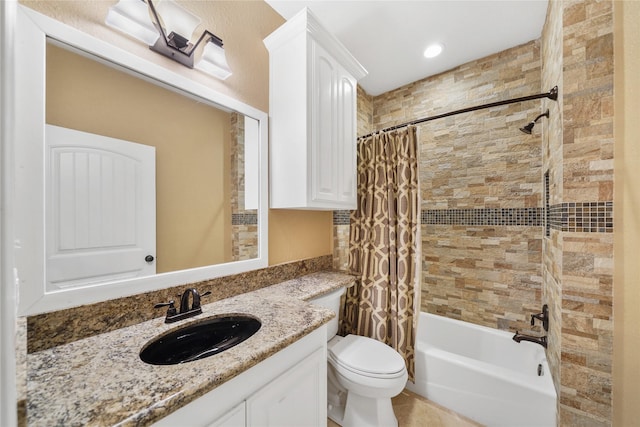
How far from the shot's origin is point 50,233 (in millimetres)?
838

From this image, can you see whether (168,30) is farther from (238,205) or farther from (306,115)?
(238,205)

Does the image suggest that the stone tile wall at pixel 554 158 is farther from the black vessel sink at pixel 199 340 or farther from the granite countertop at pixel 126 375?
the black vessel sink at pixel 199 340

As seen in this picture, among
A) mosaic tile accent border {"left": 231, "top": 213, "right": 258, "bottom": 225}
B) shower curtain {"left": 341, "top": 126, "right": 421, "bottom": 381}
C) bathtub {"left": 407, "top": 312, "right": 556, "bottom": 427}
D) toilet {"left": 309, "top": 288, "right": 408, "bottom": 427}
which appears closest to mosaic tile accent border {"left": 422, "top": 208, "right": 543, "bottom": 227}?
shower curtain {"left": 341, "top": 126, "right": 421, "bottom": 381}

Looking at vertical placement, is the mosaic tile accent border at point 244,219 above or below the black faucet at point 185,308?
above

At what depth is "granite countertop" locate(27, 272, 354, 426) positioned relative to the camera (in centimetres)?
55

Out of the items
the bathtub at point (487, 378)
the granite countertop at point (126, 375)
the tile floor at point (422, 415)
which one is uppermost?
the granite countertop at point (126, 375)

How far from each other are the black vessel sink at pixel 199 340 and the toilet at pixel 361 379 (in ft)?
1.50

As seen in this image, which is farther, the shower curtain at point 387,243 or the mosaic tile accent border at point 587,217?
the shower curtain at point 387,243

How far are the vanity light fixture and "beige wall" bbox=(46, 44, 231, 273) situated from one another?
183mm

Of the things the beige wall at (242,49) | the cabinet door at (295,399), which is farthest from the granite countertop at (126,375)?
the beige wall at (242,49)

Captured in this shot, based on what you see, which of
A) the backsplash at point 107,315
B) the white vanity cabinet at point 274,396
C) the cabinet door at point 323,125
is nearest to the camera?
the white vanity cabinet at point 274,396

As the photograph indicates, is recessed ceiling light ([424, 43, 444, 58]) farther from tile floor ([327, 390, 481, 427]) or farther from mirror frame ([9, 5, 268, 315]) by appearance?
tile floor ([327, 390, 481, 427])

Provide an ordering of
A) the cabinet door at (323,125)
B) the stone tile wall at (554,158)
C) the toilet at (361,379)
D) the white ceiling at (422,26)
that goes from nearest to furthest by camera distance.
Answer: the stone tile wall at (554,158), the toilet at (361,379), the cabinet door at (323,125), the white ceiling at (422,26)

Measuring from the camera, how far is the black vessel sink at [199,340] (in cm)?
92
